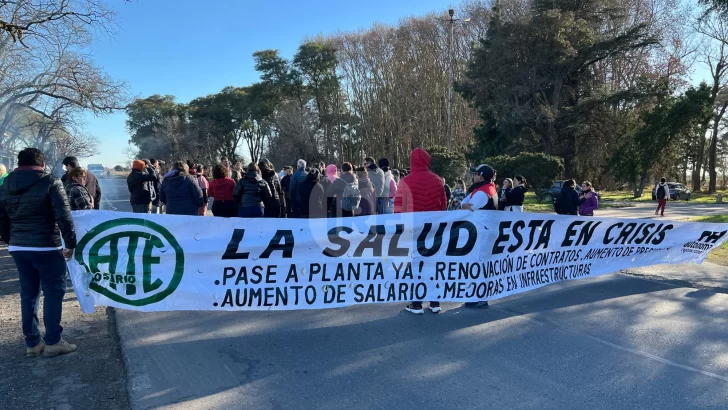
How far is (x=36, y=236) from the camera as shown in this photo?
175 inches

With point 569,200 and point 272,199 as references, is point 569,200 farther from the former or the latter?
point 272,199

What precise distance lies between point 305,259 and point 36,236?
258 centimetres

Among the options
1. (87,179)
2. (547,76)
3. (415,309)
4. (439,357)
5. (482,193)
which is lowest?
(439,357)

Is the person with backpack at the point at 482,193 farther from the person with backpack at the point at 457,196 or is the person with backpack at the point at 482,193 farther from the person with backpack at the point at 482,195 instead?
the person with backpack at the point at 457,196

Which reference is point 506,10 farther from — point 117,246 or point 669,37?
point 117,246

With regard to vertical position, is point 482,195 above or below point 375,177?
below

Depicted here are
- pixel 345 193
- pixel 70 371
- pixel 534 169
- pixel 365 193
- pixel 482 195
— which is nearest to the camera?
pixel 70 371

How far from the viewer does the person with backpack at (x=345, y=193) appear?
10336 mm

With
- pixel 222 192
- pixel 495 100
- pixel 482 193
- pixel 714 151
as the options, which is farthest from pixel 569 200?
pixel 714 151

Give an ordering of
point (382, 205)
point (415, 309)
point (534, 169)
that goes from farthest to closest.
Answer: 1. point (534, 169)
2. point (382, 205)
3. point (415, 309)

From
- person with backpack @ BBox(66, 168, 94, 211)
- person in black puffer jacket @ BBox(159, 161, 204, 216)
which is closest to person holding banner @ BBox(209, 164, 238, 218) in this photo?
person in black puffer jacket @ BBox(159, 161, 204, 216)

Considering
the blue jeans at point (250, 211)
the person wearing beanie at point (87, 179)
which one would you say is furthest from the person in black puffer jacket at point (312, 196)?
the person wearing beanie at point (87, 179)

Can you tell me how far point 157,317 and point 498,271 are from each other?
169 inches

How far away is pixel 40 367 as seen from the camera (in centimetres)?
438
